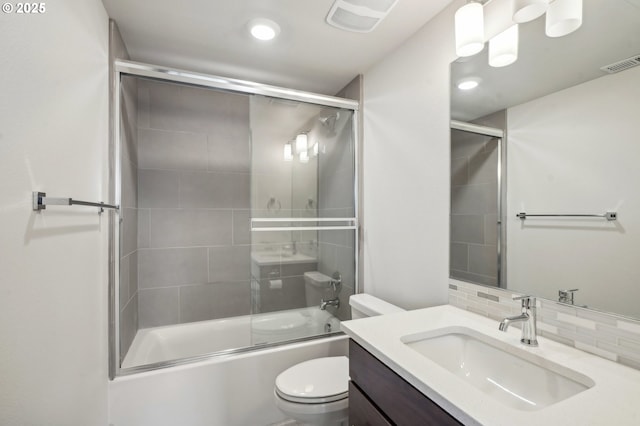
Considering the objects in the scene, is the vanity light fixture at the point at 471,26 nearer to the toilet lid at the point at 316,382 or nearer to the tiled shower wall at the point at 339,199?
the tiled shower wall at the point at 339,199

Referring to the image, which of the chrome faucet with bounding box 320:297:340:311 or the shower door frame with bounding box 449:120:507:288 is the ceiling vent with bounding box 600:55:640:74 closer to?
the shower door frame with bounding box 449:120:507:288

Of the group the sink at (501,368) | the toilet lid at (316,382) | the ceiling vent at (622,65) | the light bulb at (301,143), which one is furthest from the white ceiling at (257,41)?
the toilet lid at (316,382)

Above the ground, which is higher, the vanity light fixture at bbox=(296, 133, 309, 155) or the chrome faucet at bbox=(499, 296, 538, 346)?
the vanity light fixture at bbox=(296, 133, 309, 155)

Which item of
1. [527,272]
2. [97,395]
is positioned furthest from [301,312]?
[527,272]

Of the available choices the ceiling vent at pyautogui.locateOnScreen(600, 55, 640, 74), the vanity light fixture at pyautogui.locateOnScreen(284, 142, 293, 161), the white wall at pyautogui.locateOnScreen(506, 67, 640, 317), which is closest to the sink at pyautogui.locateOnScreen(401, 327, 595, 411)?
the white wall at pyautogui.locateOnScreen(506, 67, 640, 317)

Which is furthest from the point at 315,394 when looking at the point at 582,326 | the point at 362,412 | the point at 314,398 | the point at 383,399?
the point at 582,326

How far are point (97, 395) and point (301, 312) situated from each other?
3.87 feet

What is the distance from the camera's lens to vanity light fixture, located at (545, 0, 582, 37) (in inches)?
38.5

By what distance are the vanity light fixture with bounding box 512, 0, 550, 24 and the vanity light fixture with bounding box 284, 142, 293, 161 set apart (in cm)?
137

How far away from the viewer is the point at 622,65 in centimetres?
90

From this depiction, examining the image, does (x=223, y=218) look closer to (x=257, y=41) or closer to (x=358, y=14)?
(x=257, y=41)

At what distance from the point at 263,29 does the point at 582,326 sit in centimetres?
204

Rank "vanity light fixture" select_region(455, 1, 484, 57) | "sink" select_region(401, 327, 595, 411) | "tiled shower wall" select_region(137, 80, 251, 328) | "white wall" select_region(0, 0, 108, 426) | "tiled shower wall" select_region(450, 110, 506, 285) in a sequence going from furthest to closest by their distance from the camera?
"tiled shower wall" select_region(137, 80, 251, 328) → "tiled shower wall" select_region(450, 110, 506, 285) → "vanity light fixture" select_region(455, 1, 484, 57) → "sink" select_region(401, 327, 595, 411) → "white wall" select_region(0, 0, 108, 426)

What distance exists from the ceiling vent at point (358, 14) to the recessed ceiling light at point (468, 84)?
1.74ft
